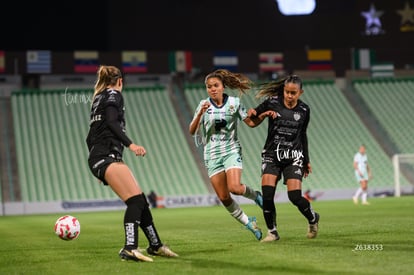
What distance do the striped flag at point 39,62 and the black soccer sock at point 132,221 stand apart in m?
28.6

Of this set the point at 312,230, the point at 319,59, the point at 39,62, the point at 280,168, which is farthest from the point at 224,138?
the point at 319,59

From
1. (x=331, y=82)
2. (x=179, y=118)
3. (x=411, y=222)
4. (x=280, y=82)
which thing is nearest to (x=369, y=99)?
(x=331, y=82)

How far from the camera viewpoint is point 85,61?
38.1 m

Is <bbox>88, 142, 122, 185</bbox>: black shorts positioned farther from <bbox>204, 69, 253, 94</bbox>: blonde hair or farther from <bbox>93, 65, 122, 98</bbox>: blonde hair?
<bbox>204, 69, 253, 94</bbox>: blonde hair

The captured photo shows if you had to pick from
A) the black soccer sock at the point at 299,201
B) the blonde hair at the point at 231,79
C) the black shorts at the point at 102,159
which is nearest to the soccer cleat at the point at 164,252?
the black shorts at the point at 102,159

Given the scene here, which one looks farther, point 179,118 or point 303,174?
point 179,118

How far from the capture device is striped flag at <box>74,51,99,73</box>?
37812 millimetres

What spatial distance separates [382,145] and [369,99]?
395 cm

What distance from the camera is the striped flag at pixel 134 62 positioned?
3809 cm

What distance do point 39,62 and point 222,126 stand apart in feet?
89.0

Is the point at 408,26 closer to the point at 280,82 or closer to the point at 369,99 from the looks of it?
the point at 369,99

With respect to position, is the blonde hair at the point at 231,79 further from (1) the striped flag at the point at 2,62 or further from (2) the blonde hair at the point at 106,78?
(1) the striped flag at the point at 2,62

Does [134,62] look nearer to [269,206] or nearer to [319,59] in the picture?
[319,59]

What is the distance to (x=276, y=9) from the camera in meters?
38.1
